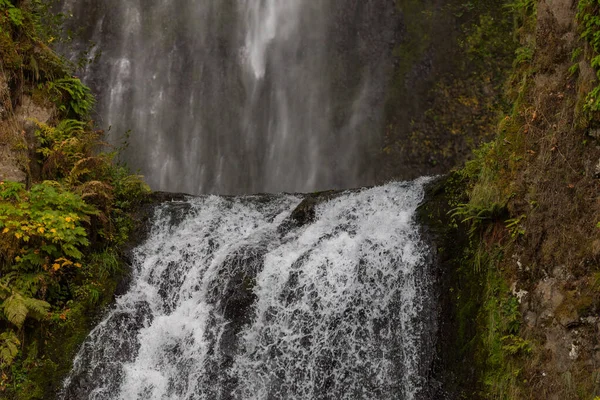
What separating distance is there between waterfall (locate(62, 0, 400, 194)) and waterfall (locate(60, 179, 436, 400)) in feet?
32.1

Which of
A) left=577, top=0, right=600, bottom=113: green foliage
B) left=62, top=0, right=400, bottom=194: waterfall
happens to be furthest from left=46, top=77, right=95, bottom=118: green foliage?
left=577, top=0, right=600, bottom=113: green foliage

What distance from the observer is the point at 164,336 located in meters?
9.38

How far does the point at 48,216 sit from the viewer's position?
31.0 feet

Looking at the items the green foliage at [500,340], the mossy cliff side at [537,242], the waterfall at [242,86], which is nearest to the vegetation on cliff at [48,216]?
the mossy cliff side at [537,242]

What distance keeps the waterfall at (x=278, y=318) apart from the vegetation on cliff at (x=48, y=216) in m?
0.53

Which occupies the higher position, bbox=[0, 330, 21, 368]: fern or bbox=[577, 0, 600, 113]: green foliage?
bbox=[577, 0, 600, 113]: green foliage

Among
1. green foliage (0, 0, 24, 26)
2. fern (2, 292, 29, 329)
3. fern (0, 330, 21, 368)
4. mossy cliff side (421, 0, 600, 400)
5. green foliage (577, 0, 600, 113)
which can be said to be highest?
green foliage (0, 0, 24, 26)

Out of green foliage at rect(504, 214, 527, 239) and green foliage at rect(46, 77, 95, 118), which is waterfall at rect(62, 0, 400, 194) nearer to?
green foliage at rect(46, 77, 95, 118)

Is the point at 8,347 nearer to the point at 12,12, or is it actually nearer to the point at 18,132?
the point at 18,132

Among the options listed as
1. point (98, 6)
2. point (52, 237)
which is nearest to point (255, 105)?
point (98, 6)

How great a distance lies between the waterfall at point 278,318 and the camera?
28.0 ft

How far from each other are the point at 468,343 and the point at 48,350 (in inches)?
253

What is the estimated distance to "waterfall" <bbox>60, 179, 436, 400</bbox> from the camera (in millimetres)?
8523

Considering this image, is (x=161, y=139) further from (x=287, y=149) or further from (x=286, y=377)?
(x=286, y=377)
